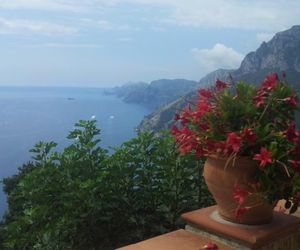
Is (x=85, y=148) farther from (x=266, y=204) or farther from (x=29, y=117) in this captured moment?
(x=29, y=117)

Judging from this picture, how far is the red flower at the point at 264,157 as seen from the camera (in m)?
1.90

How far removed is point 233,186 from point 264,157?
0.97 feet

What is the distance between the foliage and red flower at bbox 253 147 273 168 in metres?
1.33

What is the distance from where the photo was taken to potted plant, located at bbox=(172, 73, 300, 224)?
79.4 inches

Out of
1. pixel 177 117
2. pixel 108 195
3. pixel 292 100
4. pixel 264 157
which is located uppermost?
pixel 292 100

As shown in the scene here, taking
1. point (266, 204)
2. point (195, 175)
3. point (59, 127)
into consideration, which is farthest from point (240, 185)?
point (59, 127)

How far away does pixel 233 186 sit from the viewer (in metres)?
2.14

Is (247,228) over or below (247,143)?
below

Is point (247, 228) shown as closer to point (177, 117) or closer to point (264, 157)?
point (264, 157)

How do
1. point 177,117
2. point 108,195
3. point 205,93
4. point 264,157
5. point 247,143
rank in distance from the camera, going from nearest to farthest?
point 264,157 → point 247,143 → point 205,93 → point 177,117 → point 108,195

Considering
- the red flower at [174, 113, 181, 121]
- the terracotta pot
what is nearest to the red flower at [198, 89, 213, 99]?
the red flower at [174, 113, 181, 121]

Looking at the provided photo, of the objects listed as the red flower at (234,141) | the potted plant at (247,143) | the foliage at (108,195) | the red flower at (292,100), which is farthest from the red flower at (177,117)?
the foliage at (108,195)

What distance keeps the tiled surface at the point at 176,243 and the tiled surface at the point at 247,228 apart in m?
0.06

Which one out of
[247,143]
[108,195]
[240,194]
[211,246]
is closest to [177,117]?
[247,143]
